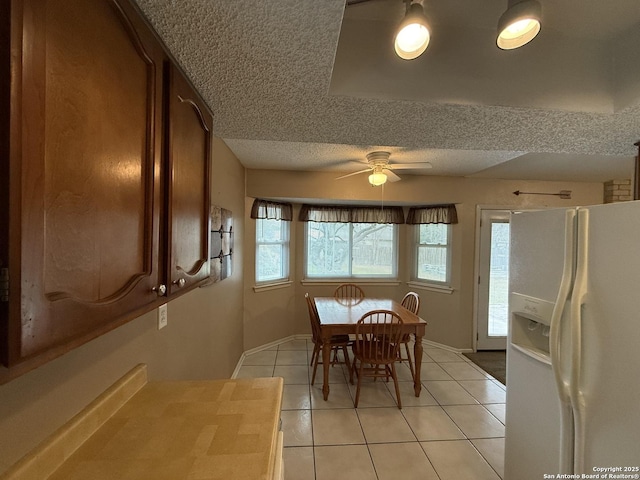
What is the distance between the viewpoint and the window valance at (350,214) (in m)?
4.28

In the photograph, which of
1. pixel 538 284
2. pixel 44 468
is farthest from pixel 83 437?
pixel 538 284

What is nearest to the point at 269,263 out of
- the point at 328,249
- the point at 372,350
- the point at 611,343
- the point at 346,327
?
the point at 328,249

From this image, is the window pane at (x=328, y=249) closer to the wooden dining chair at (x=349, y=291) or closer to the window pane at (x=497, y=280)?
the wooden dining chair at (x=349, y=291)

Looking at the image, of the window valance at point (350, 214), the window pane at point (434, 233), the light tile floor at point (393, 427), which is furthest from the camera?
the window valance at point (350, 214)

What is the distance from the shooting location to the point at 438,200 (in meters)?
3.89

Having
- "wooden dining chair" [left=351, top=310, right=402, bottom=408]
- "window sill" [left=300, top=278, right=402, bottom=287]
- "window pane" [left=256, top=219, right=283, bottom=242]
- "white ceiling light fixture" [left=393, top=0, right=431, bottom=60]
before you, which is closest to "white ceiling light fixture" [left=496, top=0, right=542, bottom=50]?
"white ceiling light fixture" [left=393, top=0, right=431, bottom=60]

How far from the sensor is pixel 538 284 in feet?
4.62

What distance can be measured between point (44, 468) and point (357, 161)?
307 cm

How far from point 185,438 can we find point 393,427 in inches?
77.0

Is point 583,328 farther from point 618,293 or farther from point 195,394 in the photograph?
point 195,394

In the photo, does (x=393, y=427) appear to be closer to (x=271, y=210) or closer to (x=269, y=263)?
(x=269, y=263)

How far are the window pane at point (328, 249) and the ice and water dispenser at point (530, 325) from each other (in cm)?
302

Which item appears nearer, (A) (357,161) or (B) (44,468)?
(B) (44,468)

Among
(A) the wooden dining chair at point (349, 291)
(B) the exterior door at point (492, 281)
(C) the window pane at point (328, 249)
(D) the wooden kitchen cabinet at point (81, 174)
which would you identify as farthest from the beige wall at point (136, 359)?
(B) the exterior door at point (492, 281)
